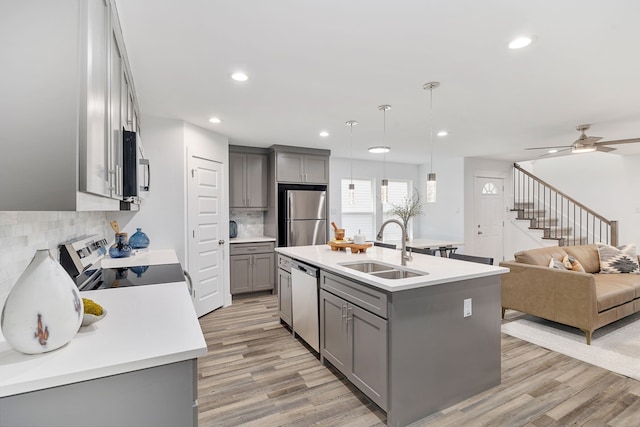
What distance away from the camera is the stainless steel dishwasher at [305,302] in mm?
2838

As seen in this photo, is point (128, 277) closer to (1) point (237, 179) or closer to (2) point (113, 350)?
(2) point (113, 350)

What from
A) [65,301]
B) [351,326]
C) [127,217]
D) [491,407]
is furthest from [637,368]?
[127,217]

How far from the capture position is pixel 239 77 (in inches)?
100

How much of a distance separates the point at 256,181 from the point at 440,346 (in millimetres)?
3933

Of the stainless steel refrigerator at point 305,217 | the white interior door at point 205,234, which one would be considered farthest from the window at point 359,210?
the white interior door at point 205,234

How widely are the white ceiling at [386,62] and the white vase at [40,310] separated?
1432mm

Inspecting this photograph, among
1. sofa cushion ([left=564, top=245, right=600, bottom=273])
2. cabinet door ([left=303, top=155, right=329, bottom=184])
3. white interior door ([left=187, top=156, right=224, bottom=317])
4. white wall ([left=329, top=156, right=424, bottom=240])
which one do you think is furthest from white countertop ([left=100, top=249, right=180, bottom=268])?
sofa cushion ([left=564, top=245, right=600, bottom=273])

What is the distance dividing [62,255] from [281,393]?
1.71 m

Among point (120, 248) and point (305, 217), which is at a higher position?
point (305, 217)

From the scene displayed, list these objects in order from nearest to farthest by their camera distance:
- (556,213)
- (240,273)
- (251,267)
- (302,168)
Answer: (240,273) → (251,267) → (302,168) → (556,213)

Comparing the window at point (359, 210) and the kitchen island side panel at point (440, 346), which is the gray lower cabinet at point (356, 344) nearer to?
the kitchen island side panel at point (440, 346)

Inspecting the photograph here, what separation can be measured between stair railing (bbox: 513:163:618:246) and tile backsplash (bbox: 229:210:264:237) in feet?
18.2

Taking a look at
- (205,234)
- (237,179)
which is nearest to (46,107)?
(205,234)

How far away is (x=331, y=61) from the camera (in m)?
2.28
